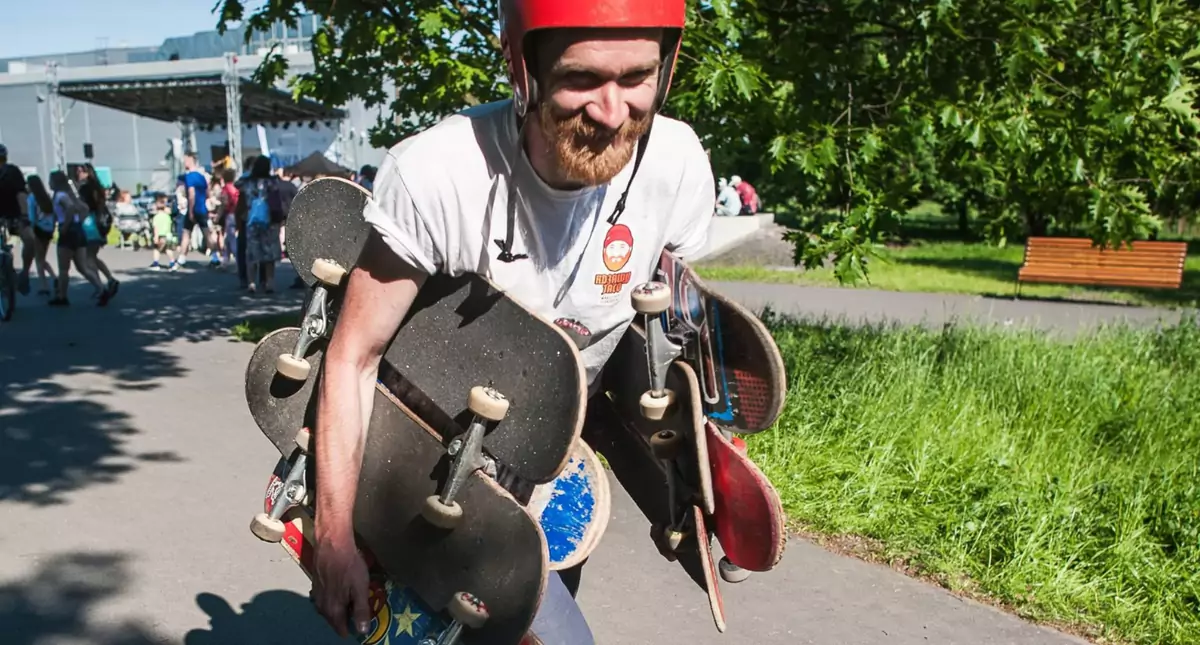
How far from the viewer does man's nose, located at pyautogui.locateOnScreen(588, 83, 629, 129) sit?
1.72 m

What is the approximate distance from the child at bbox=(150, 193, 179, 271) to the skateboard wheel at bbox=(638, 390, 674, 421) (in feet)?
53.8

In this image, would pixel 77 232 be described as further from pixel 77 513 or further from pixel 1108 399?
pixel 1108 399

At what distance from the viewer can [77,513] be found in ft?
15.8

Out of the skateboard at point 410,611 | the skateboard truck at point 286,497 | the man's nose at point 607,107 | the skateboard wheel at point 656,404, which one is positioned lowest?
the skateboard at point 410,611

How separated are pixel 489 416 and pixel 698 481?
1.40ft

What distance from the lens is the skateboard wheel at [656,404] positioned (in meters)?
1.86

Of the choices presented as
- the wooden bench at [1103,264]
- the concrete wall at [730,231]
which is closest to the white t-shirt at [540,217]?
the wooden bench at [1103,264]

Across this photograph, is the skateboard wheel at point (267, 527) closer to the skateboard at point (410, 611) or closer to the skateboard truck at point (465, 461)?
the skateboard at point (410, 611)

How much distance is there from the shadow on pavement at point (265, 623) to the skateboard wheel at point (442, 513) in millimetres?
2103

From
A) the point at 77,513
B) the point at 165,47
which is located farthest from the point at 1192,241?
the point at 165,47

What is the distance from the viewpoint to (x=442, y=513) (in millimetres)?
1717

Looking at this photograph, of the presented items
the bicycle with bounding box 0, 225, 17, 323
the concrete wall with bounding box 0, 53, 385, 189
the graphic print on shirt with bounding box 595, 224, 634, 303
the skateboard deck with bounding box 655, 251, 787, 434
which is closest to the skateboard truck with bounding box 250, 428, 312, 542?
the graphic print on shirt with bounding box 595, 224, 634, 303

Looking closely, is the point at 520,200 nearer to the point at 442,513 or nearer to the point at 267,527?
the point at 442,513

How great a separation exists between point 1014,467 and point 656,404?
140 inches
